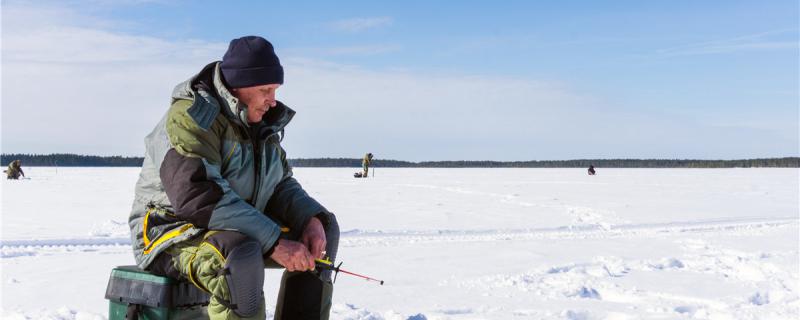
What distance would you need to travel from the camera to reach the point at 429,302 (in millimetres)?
4180

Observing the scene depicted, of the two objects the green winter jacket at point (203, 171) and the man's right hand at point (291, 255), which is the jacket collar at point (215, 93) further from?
the man's right hand at point (291, 255)

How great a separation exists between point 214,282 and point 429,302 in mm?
1899

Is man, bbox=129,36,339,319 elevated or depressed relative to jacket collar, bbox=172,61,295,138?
depressed

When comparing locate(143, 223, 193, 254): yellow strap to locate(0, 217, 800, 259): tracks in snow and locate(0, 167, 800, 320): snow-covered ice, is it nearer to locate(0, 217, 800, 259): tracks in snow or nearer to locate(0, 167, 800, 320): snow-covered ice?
locate(0, 167, 800, 320): snow-covered ice

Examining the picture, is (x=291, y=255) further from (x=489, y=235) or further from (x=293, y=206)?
(x=489, y=235)

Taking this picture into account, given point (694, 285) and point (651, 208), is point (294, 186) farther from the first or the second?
Result: point (651, 208)

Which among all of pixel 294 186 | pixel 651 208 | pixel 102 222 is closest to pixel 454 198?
pixel 651 208

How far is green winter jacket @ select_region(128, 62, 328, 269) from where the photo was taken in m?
2.52

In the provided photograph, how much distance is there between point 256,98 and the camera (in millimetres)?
2832

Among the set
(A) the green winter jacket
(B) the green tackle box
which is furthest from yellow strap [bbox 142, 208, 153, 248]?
(B) the green tackle box

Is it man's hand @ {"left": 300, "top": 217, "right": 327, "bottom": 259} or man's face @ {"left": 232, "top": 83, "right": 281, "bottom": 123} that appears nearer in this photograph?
man's face @ {"left": 232, "top": 83, "right": 281, "bottom": 123}

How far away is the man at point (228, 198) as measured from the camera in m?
2.52

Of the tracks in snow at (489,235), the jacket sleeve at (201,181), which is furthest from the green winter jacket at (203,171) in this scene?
the tracks in snow at (489,235)

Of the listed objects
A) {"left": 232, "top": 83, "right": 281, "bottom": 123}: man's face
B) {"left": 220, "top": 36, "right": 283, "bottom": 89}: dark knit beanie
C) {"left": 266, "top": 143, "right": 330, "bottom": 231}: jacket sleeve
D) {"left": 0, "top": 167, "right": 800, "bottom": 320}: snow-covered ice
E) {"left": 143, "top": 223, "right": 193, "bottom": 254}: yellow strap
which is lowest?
{"left": 0, "top": 167, "right": 800, "bottom": 320}: snow-covered ice
